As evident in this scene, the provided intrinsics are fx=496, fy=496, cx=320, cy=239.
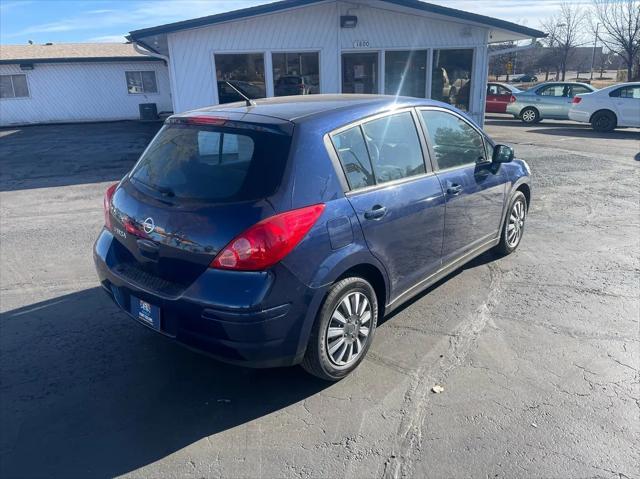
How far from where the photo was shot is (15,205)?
8.09 metres

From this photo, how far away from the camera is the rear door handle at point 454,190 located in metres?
4.00

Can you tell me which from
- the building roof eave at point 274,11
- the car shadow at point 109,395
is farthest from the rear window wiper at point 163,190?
the building roof eave at point 274,11

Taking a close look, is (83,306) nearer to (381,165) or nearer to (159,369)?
(159,369)

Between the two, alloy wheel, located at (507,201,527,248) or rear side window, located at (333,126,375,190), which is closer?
rear side window, located at (333,126,375,190)

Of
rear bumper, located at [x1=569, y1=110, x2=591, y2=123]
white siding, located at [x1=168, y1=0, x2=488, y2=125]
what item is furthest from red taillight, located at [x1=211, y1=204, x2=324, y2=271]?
rear bumper, located at [x1=569, y1=110, x2=591, y2=123]

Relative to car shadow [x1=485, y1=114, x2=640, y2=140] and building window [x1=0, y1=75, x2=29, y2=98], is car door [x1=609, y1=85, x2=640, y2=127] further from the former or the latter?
building window [x1=0, y1=75, x2=29, y2=98]

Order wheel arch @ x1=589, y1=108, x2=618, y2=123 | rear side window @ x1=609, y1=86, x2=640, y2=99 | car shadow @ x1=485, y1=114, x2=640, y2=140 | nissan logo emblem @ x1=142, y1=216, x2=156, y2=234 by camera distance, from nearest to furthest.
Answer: nissan logo emblem @ x1=142, y1=216, x2=156, y2=234, car shadow @ x1=485, y1=114, x2=640, y2=140, rear side window @ x1=609, y1=86, x2=640, y2=99, wheel arch @ x1=589, y1=108, x2=618, y2=123

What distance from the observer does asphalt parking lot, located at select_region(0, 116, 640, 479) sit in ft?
8.57

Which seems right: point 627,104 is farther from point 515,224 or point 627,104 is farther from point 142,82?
point 142,82

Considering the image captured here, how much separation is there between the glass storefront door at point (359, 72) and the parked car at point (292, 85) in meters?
1.04

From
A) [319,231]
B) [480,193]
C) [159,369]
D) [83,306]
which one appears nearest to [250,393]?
[159,369]

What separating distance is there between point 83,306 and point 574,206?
6741 mm

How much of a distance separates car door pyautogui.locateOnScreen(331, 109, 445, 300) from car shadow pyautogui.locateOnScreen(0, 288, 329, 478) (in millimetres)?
1047

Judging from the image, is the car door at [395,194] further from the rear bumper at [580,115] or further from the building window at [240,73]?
the rear bumper at [580,115]
